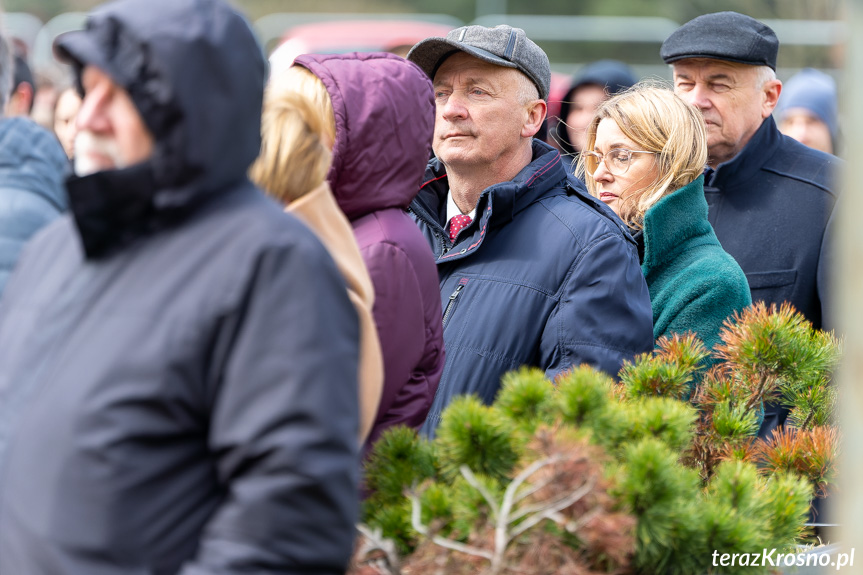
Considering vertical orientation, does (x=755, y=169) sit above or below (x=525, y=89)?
below

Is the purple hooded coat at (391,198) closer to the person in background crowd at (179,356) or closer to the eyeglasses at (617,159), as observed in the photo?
the person in background crowd at (179,356)

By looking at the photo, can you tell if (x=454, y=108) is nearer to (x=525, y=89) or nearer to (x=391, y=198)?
(x=525, y=89)

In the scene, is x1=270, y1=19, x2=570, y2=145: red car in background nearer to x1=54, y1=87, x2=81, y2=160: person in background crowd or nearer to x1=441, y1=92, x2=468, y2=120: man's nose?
x1=54, y1=87, x2=81, y2=160: person in background crowd

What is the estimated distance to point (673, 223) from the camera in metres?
3.33

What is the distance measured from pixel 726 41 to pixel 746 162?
499 millimetres

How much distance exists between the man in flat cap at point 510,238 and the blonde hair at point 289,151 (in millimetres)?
1047

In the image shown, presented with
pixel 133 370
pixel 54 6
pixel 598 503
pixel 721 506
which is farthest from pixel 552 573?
pixel 54 6

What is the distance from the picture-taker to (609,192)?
368 centimetres

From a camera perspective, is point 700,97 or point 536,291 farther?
point 700,97

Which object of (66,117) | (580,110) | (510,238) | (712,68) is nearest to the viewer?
(510,238)

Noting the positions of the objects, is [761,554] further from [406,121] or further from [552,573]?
[406,121]

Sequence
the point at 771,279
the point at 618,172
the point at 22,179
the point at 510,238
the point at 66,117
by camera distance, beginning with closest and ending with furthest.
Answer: the point at 22,179, the point at 510,238, the point at 618,172, the point at 771,279, the point at 66,117

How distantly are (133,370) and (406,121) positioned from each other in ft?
4.11

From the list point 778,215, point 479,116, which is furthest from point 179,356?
point 778,215
